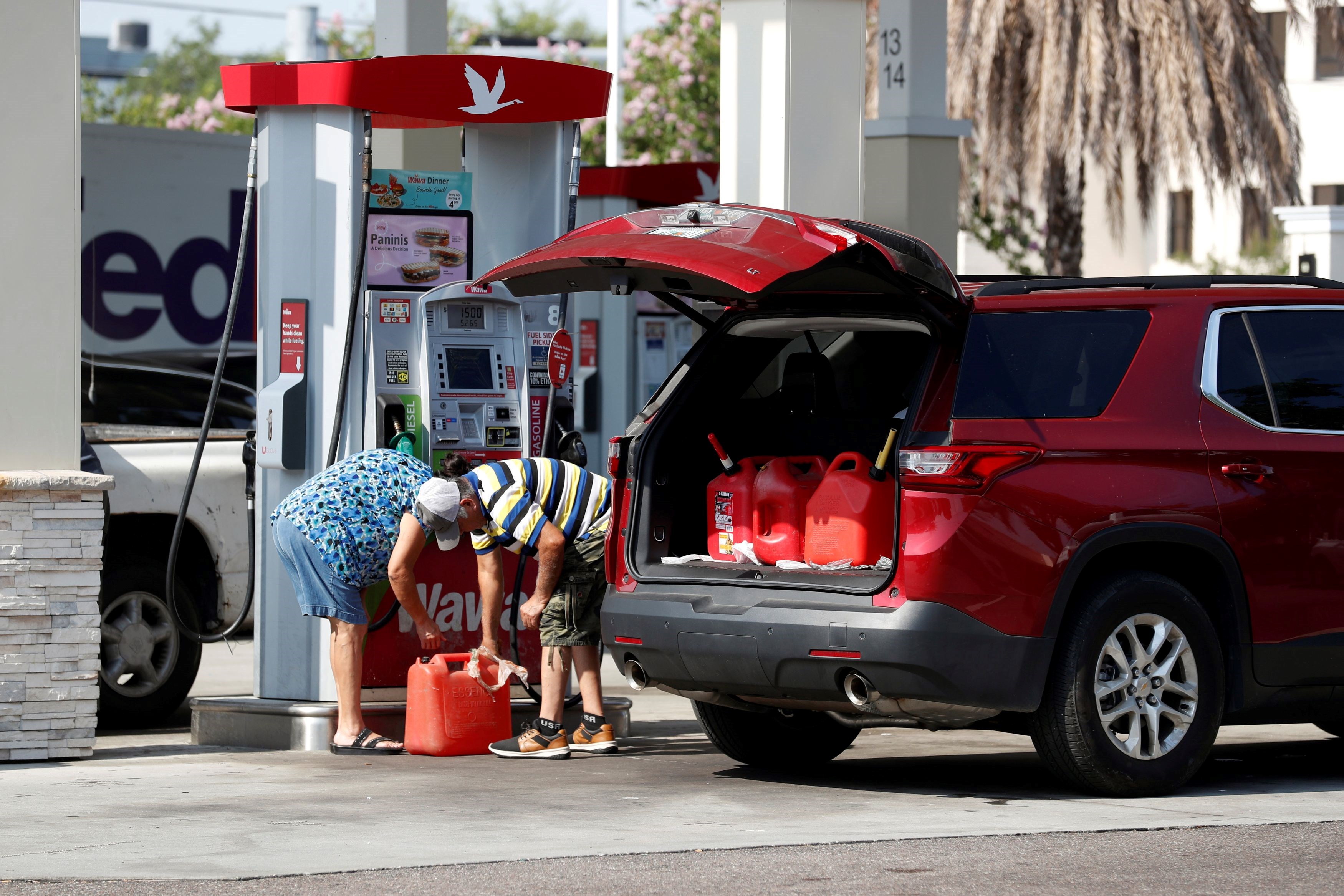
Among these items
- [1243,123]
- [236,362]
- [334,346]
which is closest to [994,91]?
[1243,123]

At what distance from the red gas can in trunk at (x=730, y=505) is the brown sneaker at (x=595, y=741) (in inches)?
52.4

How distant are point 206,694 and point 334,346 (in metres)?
3.09

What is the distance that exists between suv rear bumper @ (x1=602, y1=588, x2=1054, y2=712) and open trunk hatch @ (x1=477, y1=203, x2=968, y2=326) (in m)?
1.11

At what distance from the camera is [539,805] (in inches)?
289

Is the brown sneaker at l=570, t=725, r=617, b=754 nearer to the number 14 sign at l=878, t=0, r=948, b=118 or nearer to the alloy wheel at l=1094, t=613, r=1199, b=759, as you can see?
the alloy wheel at l=1094, t=613, r=1199, b=759

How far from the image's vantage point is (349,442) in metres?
9.27

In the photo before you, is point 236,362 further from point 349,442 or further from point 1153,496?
point 1153,496

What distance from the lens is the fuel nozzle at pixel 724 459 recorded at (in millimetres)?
7906

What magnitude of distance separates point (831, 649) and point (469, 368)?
3125 mm

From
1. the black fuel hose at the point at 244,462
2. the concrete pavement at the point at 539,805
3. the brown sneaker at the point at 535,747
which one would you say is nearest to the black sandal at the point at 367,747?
the concrete pavement at the point at 539,805

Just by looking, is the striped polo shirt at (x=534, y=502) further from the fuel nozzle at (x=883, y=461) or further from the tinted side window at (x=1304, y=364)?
the tinted side window at (x=1304, y=364)

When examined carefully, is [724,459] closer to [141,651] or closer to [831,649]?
[831,649]

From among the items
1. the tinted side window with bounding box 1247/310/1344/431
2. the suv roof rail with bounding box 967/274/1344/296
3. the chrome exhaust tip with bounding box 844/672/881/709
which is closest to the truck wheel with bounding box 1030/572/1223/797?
the chrome exhaust tip with bounding box 844/672/881/709

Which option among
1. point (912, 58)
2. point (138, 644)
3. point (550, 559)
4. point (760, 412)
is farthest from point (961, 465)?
point (912, 58)
